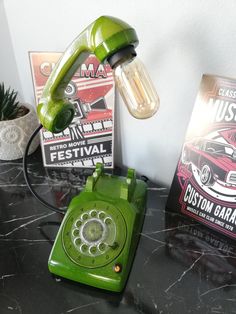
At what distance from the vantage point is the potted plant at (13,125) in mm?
849

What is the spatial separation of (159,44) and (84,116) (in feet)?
0.89

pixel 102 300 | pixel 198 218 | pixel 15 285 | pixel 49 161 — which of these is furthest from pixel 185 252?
pixel 49 161

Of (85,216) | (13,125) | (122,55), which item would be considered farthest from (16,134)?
(122,55)

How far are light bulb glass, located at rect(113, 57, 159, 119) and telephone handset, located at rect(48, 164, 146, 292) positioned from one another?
15 centimetres

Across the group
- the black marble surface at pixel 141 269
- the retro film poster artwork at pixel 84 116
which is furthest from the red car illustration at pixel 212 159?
the retro film poster artwork at pixel 84 116

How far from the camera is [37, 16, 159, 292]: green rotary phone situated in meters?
0.51

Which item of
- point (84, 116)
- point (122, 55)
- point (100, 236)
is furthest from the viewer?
point (84, 116)

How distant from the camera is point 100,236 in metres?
0.59

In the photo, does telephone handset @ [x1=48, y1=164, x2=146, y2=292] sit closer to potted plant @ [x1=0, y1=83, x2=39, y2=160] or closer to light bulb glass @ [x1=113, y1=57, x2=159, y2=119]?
light bulb glass @ [x1=113, y1=57, x2=159, y2=119]

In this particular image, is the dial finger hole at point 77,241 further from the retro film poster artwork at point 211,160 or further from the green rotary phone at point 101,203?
the retro film poster artwork at point 211,160

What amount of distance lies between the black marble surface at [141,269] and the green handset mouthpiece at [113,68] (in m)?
0.25

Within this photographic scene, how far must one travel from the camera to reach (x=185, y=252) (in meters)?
0.64

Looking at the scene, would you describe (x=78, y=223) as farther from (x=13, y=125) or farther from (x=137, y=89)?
(x=13, y=125)

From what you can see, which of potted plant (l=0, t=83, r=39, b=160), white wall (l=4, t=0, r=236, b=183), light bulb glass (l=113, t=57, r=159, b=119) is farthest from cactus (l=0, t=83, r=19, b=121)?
light bulb glass (l=113, t=57, r=159, b=119)
